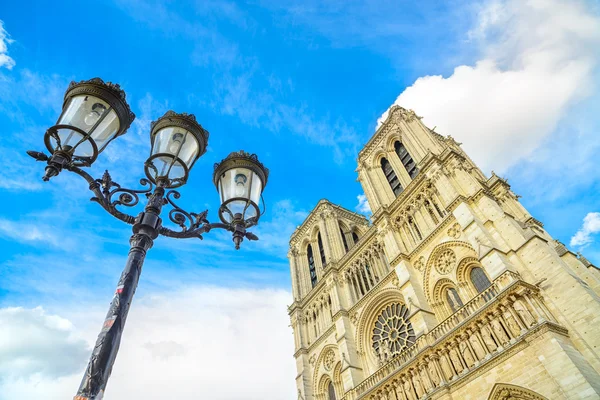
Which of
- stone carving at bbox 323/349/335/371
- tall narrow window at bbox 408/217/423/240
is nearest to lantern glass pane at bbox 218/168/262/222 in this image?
tall narrow window at bbox 408/217/423/240

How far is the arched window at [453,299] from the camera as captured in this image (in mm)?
16344

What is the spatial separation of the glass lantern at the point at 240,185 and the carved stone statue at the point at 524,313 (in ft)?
36.1

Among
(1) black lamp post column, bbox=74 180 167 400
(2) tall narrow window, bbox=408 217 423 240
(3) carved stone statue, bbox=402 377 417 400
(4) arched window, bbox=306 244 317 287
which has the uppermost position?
(4) arched window, bbox=306 244 317 287

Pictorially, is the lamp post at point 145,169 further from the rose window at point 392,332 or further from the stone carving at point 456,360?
the rose window at point 392,332

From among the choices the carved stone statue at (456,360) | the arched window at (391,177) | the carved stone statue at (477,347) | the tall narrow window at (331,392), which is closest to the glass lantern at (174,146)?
the carved stone statue at (477,347)

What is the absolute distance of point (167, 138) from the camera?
448 cm

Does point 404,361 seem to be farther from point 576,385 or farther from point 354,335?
point 576,385

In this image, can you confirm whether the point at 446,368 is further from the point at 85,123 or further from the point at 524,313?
the point at 85,123

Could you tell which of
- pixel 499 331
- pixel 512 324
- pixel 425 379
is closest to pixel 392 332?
pixel 425 379

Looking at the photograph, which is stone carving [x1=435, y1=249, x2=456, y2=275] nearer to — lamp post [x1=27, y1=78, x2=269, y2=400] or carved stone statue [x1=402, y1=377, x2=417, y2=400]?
carved stone statue [x1=402, y1=377, x2=417, y2=400]

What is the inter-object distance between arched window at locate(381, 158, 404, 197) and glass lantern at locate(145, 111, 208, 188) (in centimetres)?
1999

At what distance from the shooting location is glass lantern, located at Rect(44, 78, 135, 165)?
152 inches

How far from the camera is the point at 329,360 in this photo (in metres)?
22.3

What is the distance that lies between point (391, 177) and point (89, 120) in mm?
22544
